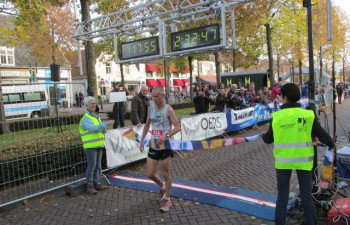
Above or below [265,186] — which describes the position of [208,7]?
above

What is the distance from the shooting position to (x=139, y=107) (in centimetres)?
738

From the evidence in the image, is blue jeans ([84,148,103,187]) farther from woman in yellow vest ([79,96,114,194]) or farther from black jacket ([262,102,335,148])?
black jacket ([262,102,335,148])

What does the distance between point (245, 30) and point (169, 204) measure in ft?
56.9

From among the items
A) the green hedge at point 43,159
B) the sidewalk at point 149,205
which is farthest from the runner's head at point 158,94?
the green hedge at point 43,159

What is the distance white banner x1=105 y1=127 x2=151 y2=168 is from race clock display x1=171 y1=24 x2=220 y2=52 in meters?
4.54


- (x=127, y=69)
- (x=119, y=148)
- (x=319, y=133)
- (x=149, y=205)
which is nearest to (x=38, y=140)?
(x=119, y=148)

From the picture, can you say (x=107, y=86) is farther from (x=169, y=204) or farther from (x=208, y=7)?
(x=169, y=204)

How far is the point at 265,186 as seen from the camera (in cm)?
535

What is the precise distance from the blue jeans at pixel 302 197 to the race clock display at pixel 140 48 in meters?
8.96

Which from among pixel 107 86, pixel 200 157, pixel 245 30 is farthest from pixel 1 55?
pixel 200 157

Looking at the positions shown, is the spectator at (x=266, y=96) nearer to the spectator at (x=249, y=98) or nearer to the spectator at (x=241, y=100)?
the spectator at (x=249, y=98)

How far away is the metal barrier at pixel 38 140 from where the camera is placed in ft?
16.7

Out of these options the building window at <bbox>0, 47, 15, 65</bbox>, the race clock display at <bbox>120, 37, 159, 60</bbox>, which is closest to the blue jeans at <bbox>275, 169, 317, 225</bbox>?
the race clock display at <bbox>120, 37, 159, 60</bbox>

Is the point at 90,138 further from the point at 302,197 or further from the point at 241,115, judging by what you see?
the point at 241,115
